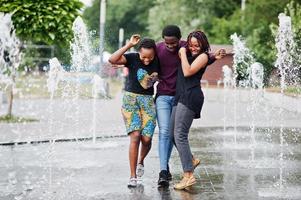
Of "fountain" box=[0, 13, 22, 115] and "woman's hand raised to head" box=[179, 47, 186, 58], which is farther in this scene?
"fountain" box=[0, 13, 22, 115]

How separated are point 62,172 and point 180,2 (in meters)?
41.9

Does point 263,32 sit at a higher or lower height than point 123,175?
higher

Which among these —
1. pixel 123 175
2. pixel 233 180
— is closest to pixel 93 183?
pixel 123 175

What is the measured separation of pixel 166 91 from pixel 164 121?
0.34 meters

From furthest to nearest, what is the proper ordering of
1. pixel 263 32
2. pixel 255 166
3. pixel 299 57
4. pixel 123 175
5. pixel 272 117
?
1. pixel 263 32
2. pixel 299 57
3. pixel 272 117
4. pixel 255 166
5. pixel 123 175

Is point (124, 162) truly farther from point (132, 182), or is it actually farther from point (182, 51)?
point (182, 51)

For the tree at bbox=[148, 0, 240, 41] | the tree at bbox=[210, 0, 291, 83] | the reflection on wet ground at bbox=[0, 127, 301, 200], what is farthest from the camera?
the tree at bbox=[148, 0, 240, 41]

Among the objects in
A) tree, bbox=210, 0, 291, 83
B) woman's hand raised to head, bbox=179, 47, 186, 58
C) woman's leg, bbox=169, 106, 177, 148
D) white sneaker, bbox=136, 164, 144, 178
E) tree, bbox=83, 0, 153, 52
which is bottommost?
white sneaker, bbox=136, 164, 144, 178

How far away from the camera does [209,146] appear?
35.2ft

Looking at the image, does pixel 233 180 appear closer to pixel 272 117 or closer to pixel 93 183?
pixel 93 183

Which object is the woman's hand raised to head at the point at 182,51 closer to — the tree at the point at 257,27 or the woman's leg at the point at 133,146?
the woman's leg at the point at 133,146

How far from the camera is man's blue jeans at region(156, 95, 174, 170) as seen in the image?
708 cm

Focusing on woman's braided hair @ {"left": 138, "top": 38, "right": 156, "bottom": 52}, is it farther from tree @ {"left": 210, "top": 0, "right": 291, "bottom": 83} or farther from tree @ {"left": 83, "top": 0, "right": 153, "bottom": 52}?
tree @ {"left": 83, "top": 0, "right": 153, "bottom": 52}

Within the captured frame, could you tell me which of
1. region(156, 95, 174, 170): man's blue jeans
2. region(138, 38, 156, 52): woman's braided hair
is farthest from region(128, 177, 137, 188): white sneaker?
region(138, 38, 156, 52): woman's braided hair
